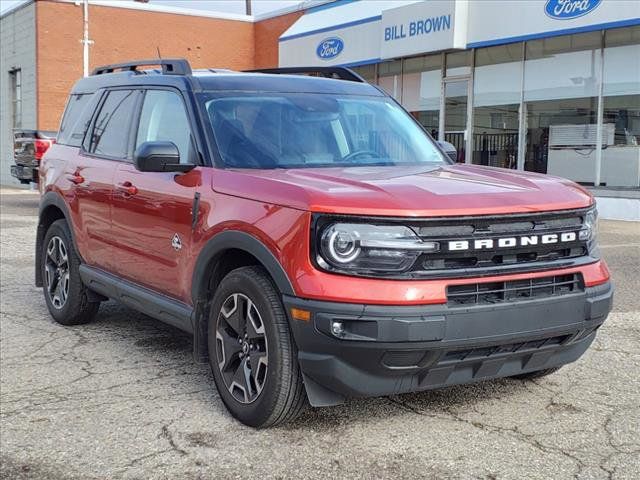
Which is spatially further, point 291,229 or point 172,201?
point 172,201

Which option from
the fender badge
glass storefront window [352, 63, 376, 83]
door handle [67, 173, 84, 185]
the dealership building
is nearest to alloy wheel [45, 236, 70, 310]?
door handle [67, 173, 84, 185]

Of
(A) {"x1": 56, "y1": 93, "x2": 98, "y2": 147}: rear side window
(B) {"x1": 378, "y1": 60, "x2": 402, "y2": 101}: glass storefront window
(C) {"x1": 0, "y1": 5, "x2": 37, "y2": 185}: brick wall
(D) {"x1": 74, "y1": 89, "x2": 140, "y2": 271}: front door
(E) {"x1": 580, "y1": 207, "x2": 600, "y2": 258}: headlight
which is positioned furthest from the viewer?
(C) {"x1": 0, "y1": 5, "x2": 37, "y2": 185}: brick wall

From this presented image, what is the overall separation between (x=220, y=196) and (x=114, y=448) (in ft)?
4.55

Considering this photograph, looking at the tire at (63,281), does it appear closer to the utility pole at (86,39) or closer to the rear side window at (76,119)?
the rear side window at (76,119)

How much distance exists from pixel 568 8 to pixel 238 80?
41.5ft

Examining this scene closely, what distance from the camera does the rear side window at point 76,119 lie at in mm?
6320

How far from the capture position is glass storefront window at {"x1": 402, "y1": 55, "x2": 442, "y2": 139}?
2061 cm

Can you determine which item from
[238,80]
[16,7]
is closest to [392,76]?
[16,7]

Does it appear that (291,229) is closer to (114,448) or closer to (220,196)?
(220,196)

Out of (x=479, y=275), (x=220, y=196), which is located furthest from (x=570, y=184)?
(x=220, y=196)

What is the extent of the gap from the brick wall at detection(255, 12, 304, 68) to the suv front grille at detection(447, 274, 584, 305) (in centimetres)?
2628

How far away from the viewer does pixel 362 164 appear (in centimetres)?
480

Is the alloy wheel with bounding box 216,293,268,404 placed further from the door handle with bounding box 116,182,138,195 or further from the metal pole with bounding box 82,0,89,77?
the metal pole with bounding box 82,0,89,77

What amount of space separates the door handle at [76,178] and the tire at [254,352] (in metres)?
2.21
